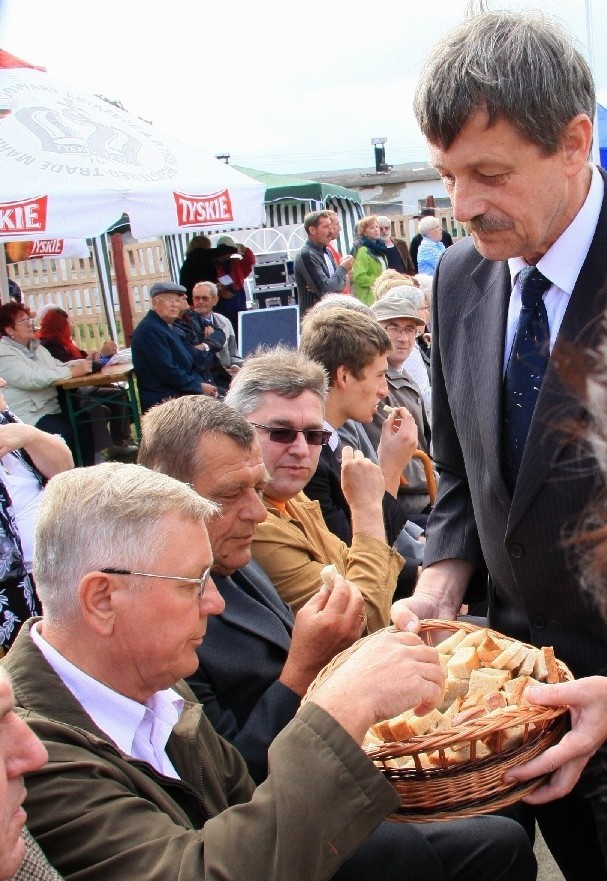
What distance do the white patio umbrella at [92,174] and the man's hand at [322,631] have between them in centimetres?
440

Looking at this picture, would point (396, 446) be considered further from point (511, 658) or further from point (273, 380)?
point (511, 658)

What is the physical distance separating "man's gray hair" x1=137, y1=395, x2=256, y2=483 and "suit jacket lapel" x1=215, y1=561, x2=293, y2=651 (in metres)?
0.29

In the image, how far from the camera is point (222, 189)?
7207mm

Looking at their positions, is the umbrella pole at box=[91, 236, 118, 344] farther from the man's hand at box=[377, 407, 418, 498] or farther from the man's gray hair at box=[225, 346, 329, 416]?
the man's gray hair at box=[225, 346, 329, 416]

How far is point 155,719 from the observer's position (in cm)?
171

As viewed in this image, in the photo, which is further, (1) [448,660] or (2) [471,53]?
(1) [448,660]

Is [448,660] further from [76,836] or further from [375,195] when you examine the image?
[375,195]

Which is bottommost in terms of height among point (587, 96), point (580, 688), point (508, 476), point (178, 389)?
point (178, 389)

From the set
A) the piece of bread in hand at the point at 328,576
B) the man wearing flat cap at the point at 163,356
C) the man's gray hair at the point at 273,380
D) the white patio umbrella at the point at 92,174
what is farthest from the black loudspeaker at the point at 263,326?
the piece of bread in hand at the point at 328,576

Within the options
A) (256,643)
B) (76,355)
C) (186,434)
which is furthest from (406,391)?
(76,355)

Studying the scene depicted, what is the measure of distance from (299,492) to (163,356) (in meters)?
4.95

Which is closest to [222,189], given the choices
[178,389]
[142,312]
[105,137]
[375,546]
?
[105,137]

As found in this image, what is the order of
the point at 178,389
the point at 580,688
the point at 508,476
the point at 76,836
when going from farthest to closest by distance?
the point at 178,389 → the point at 508,476 → the point at 580,688 → the point at 76,836

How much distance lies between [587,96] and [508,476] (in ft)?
2.07
